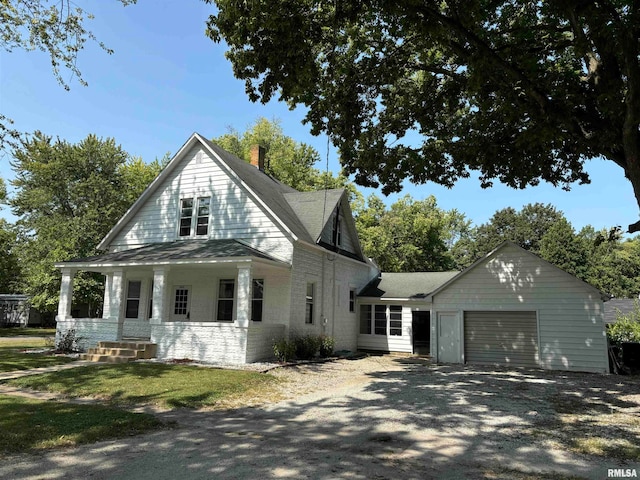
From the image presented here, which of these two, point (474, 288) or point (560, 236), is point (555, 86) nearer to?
point (474, 288)

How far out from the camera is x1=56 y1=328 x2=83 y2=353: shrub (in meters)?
16.3

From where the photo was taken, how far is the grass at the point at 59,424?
19.6 feet

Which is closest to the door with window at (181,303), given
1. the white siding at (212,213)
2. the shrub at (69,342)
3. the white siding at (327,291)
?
the white siding at (212,213)

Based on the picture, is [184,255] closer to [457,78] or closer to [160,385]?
[160,385]

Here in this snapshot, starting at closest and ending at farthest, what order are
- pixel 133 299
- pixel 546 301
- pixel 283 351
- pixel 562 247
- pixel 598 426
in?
pixel 598 426
pixel 283 351
pixel 546 301
pixel 133 299
pixel 562 247

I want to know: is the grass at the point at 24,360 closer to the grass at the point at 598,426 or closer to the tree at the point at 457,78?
the tree at the point at 457,78

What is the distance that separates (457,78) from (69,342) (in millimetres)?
16383

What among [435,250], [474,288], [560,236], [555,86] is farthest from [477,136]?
[560,236]

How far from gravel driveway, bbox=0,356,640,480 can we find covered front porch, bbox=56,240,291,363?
445 centimetres

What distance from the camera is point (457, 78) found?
11.3 meters

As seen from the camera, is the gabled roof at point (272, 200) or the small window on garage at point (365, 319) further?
the small window on garage at point (365, 319)

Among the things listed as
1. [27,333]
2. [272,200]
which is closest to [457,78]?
[272,200]

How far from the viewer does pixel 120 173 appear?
33.7 meters

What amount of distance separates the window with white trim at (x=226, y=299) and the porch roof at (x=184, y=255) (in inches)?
72.8
